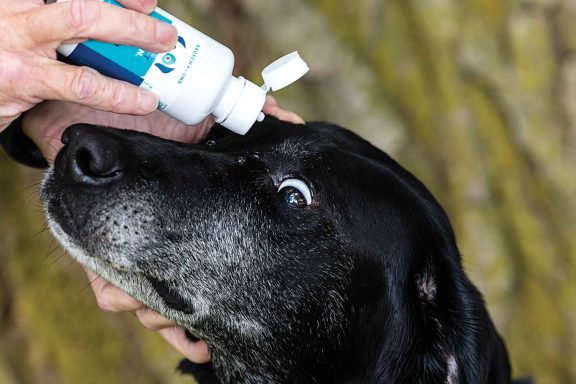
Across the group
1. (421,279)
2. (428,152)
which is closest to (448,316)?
(421,279)

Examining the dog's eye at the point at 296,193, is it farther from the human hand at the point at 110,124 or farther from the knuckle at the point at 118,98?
the knuckle at the point at 118,98

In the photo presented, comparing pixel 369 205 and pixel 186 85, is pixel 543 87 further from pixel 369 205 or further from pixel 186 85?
pixel 186 85

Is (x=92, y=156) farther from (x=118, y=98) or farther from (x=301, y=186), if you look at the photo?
(x=301, y=186)

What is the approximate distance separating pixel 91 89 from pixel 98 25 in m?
0.18

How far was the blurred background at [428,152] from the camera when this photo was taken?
409 cm

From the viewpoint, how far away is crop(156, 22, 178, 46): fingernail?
2.01 meters

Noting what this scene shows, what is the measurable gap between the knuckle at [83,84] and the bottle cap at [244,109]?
1.35ft

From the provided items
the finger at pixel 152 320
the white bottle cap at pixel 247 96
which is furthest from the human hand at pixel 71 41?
the finger at pixel 152 320

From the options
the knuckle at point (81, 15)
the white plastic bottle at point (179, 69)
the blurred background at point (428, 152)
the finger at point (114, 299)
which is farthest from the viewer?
the blurred background at point (428, 152)

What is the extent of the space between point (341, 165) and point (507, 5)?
216cm

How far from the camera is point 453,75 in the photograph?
420 cm

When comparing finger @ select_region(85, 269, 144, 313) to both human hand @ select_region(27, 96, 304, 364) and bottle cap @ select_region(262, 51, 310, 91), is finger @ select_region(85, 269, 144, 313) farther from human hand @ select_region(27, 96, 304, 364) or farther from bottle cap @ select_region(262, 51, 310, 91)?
bottle cap @ select_region(262, 51, 310, 91)

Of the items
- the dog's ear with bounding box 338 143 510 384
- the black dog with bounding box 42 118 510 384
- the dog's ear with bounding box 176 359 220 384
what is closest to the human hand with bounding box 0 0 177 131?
the black dog with bounding box 42 118 510 384

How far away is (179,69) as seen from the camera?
6.90 ft
